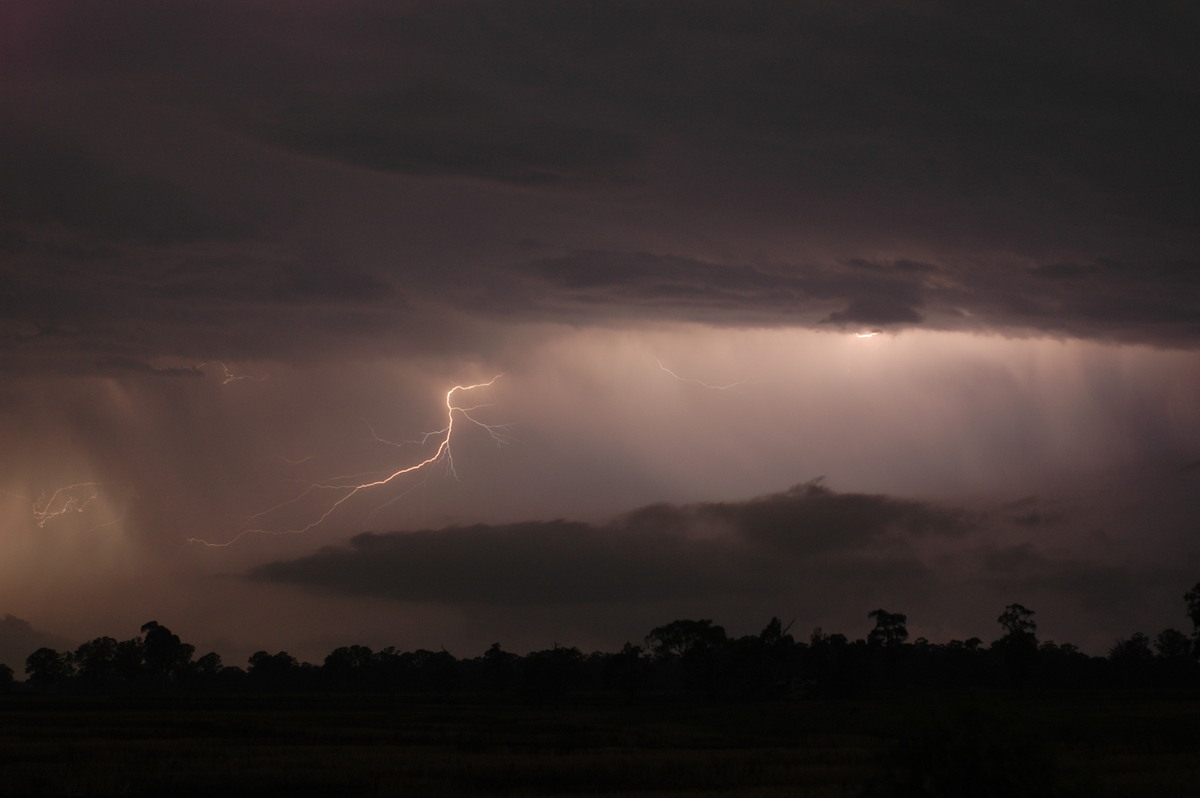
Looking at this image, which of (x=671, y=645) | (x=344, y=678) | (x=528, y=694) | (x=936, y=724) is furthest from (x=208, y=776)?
(x=344, y=678)

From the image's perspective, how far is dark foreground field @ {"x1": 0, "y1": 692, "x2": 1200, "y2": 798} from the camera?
1531 centimetres

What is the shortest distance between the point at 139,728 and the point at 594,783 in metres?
40.7

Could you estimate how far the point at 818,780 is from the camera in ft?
122

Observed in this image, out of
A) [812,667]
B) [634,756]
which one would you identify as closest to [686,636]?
[812,667]

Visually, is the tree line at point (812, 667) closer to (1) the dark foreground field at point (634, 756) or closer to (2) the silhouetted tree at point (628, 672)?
(2) the silhouetted tree at point (628, 672)

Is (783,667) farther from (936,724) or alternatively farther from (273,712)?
(936,724)

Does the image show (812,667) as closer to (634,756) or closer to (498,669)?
(498,669)

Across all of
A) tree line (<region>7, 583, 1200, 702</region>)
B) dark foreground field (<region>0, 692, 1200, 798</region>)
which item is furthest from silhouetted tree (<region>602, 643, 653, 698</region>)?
dark foreground field (<region>0, 692, 1200, 798</region>)

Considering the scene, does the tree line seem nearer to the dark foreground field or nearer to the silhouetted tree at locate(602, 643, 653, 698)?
the silhouetted tree at locate(602, 643, 653, 698)

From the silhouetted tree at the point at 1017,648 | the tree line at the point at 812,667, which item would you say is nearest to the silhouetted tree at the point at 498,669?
the tree line at the point at 812,667

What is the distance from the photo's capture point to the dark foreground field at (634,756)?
15312 mm

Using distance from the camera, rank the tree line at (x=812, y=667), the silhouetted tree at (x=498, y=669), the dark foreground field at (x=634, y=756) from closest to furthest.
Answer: the dark foreground field at (x=634, y=756)
the tree line at (x=812, y=667)
the silhouetted tree at (x=498, y=669)

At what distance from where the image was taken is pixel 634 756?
152 feet

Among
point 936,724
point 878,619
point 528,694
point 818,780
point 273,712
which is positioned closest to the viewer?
point 936,724
